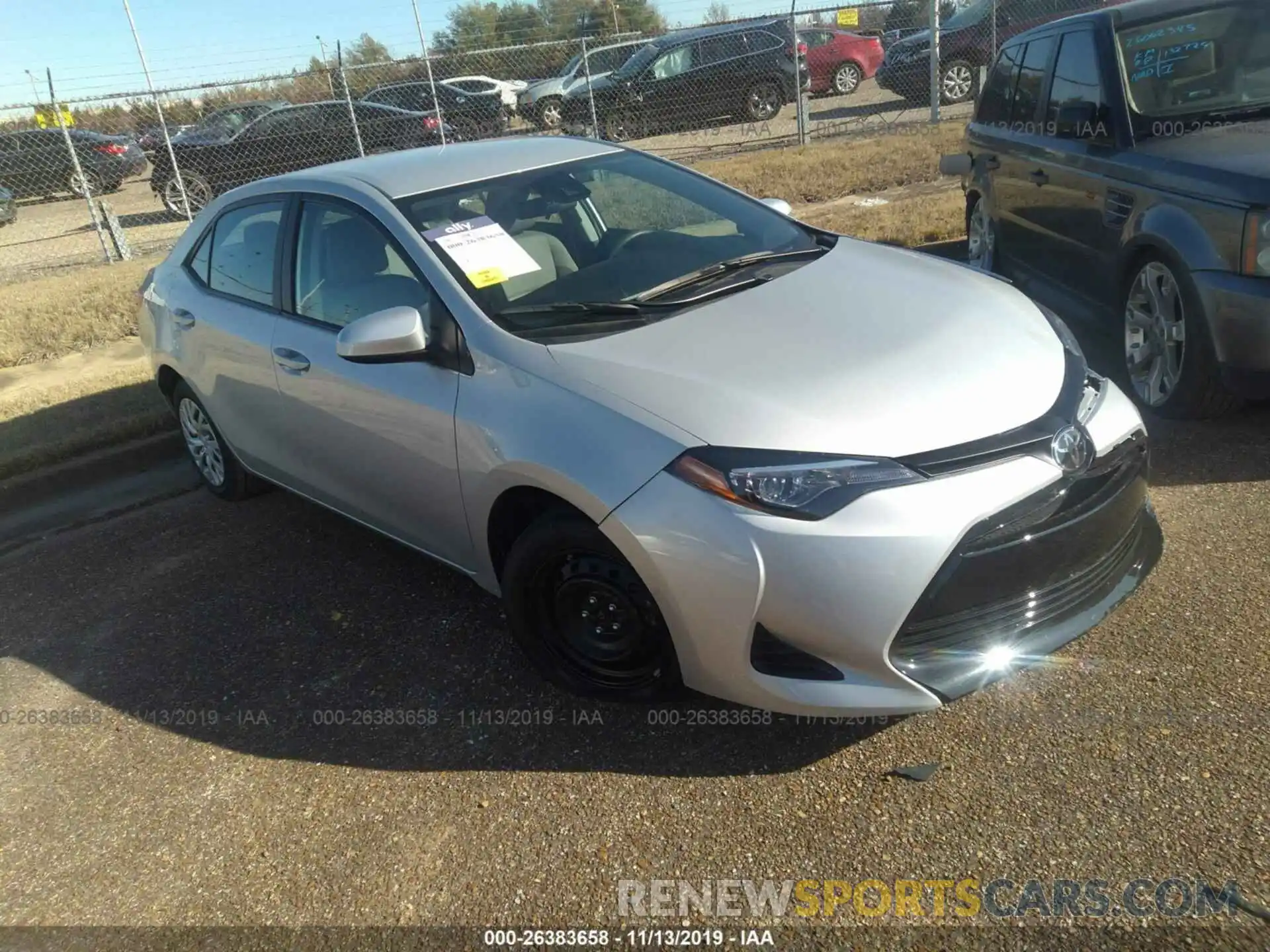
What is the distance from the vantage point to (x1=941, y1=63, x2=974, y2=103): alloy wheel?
16.3 meters

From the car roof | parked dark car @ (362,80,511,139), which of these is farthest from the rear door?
parked dark car @ (362,80,511,139)

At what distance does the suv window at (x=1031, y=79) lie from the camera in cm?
546

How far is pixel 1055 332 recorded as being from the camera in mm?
3180

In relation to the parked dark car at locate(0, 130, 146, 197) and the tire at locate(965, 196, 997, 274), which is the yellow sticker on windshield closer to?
the tire at locate(965, 196, 997, 274)

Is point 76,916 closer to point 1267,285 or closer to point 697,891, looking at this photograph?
point 697,891

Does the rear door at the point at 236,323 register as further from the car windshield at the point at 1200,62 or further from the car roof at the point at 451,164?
the car windshield at the point at 1200,62

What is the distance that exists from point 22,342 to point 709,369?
7283mm

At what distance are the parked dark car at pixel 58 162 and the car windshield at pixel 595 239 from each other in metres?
17.2

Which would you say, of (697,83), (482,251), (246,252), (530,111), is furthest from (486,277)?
(530,111)

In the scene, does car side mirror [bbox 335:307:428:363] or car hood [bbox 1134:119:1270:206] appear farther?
car hood [bbox 1134:119:1270:206]

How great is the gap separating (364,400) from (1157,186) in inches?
133

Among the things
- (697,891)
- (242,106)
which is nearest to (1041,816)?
(697,891)

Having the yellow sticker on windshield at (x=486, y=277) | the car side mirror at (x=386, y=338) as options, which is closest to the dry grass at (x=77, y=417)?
the car side mirror at (x=386, y=338)

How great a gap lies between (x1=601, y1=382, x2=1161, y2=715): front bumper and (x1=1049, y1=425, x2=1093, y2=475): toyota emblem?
48 millimetres
